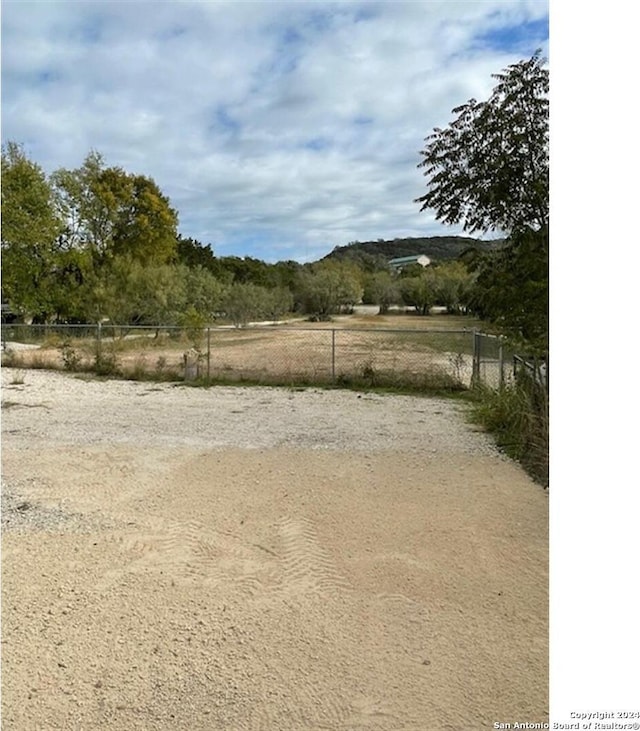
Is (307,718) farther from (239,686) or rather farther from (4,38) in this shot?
(4,38)

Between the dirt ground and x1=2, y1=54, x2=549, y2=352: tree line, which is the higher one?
x1=2, y1=54, x2=549, y2=352: tree line

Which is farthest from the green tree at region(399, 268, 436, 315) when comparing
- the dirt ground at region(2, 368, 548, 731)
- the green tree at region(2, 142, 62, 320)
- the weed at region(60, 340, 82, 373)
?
the dirt ground at region(2, 368, 548, 731)

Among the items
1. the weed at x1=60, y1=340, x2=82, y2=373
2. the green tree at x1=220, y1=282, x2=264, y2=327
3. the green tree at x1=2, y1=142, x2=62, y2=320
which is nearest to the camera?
the weed at x1=60, y1=340, x2=82, y2=373

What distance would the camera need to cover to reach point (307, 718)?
5.91 ft

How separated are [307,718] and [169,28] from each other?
3.53m

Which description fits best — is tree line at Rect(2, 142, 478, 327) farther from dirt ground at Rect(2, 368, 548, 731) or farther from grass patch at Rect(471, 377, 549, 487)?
dirt ground at Rect(2, 368, 548, 731)

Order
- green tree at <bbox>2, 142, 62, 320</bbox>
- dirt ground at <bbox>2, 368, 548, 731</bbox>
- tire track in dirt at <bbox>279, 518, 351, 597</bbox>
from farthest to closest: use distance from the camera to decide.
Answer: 1. green tree at <bbox>2, 142, 62, 320</bbox>
2. tire track in dirt at <bbox>279, 518, 351, 597</bbox>
3. dirt ground at <bbox>2, 368, 548, 731</bbox>

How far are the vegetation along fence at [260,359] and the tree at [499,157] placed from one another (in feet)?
11.2

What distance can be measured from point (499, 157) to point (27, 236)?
657 inches

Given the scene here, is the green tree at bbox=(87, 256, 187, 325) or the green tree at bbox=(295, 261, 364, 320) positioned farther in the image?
the green tree at bbox=(295, 261, 364, 320)

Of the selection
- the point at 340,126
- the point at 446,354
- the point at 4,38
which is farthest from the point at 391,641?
the point at 446,354

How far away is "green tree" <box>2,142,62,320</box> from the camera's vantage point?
16297 millimetres

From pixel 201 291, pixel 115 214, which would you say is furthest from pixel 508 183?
pixel 115 214

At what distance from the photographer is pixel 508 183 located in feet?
14.9
